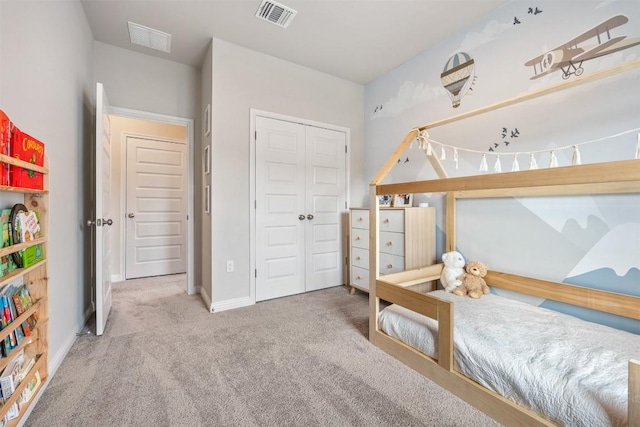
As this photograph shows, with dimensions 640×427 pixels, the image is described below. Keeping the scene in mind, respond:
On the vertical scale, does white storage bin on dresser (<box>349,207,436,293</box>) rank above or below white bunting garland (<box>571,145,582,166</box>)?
below

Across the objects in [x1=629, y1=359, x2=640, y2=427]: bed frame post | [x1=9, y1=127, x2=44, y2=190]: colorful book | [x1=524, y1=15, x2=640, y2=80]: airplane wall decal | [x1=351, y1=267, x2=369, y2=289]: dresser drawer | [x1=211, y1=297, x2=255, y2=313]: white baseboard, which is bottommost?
[x1=211, y1=297, x2=255, y2=313]: white baseboard

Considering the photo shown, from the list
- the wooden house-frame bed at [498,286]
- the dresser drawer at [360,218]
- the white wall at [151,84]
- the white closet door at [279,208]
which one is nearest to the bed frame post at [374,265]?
the wooden house-frame bed at [498,286]

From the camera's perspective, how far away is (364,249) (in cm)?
289

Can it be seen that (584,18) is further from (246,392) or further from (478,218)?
(246,392)

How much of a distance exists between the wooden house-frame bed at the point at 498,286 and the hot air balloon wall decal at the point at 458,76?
79 centimetres

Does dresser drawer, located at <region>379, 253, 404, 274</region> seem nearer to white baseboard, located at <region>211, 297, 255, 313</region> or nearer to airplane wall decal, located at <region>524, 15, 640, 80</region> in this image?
white baseboard, located at <region>211, 297, 255, 313</region>

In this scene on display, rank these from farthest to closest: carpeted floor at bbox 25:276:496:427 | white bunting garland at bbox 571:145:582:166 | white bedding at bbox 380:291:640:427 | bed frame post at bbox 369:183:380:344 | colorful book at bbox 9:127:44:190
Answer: bed frame post at bbox 369:183:380:344, white bunting garland at bbox 571:145:582:166, carpeted floor at bbox 25:276:496:427, colorful book at bbox 9:127:44:190, white bedding at bbox 380:291:640:427

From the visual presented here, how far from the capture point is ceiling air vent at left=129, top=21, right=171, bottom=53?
2.45 m

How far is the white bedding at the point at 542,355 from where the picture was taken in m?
1.00

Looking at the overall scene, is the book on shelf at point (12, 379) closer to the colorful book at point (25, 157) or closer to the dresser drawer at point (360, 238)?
the colorful book at point (25, 157)

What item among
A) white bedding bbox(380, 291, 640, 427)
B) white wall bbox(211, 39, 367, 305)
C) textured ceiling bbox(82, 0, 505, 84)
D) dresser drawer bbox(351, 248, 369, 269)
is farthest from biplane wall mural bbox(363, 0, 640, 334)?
white wall bbox(211, 39, 367, 305)

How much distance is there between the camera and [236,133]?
2.68 m

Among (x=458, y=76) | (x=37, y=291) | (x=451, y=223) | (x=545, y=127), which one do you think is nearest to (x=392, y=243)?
(x=451, y=223)

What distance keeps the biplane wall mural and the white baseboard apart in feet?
6.47
